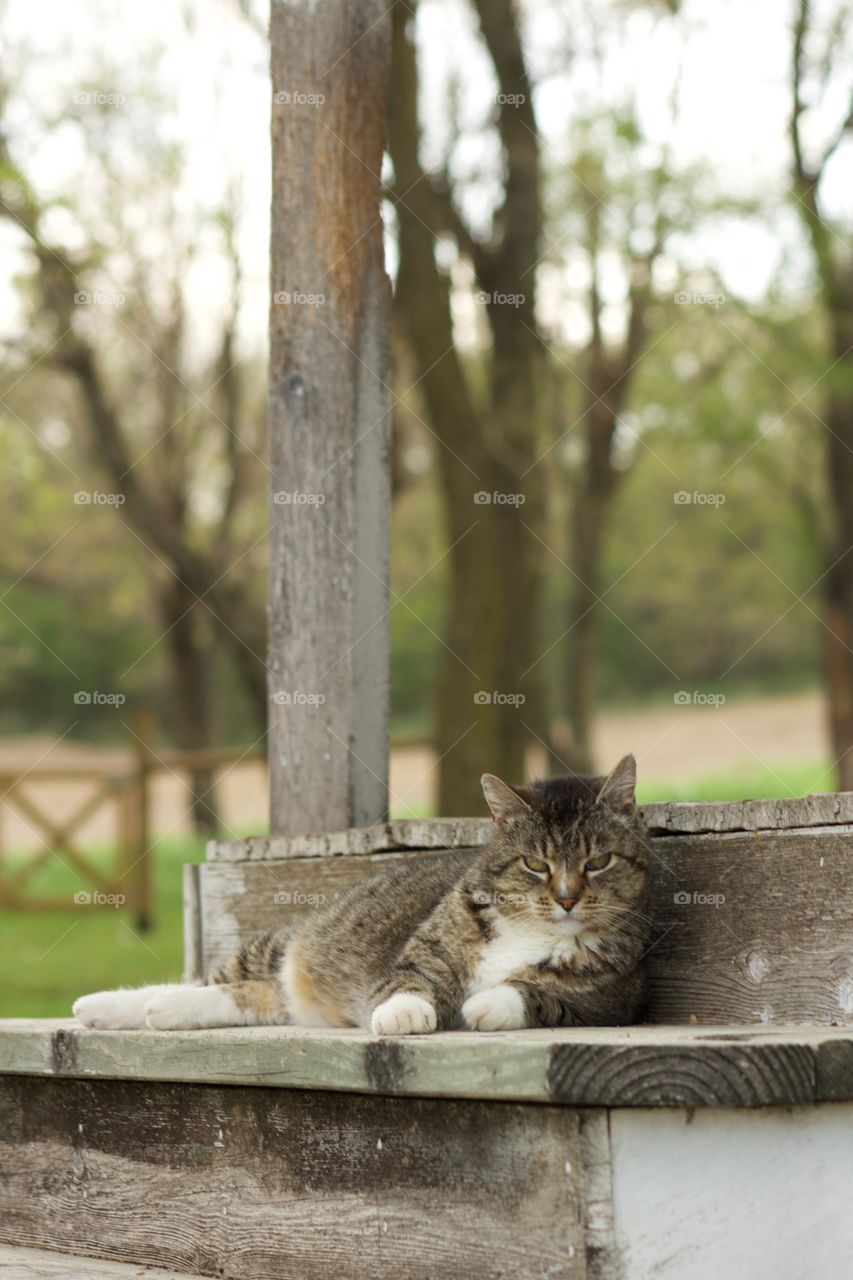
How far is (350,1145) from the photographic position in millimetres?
2662

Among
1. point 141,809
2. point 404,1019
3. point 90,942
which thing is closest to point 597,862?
point 404,1019

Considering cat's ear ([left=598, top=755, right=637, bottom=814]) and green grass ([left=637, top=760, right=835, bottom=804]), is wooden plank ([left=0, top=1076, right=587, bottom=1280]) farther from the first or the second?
green grass ([left=637, top=760, right=835, bottom=804])

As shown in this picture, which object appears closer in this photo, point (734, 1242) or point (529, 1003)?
point (734, 1242)

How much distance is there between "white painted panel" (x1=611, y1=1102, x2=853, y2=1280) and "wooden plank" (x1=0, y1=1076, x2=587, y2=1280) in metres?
0.10

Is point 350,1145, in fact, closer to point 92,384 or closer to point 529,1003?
point 529,1003

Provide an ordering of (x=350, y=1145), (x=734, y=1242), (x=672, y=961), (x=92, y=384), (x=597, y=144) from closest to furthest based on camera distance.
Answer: (x=734, y=1242), (x=350, y=1145), (x=672, y=961), (x=92, y=384), (x=597, y=144)

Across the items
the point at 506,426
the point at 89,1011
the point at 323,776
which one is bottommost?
the point at 89,1011

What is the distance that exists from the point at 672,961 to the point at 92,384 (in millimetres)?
11565

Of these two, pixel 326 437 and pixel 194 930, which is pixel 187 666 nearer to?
pixel 194 930

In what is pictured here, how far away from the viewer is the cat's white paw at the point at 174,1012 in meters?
3.38

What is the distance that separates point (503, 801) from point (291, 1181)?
99 cm

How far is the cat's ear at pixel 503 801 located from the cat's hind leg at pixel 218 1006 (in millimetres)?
762

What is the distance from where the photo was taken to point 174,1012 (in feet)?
11.2

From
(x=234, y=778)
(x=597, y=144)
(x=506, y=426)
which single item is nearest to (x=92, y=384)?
(x=506, y=426)
